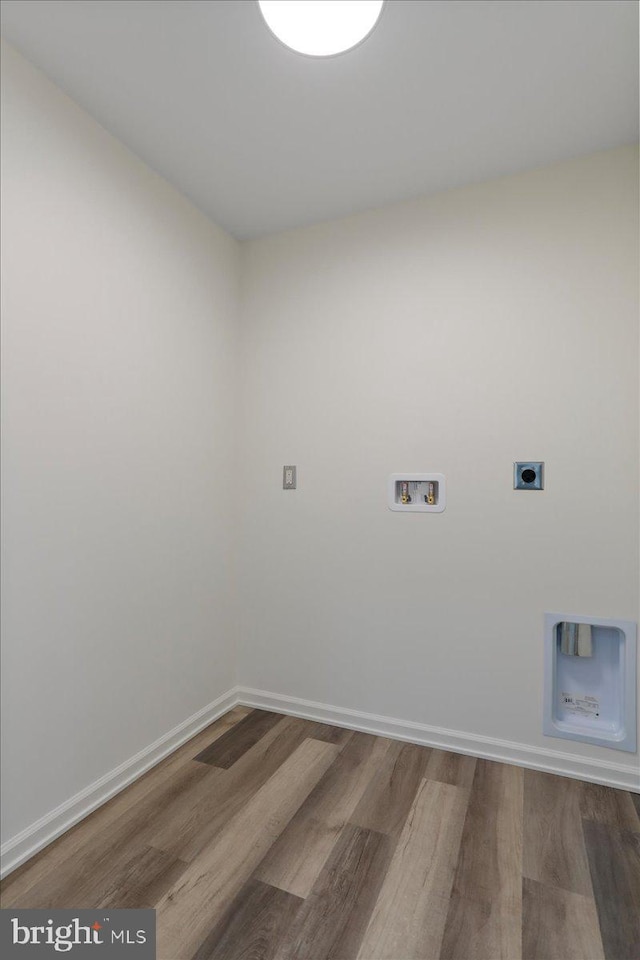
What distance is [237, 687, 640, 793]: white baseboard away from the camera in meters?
1.89

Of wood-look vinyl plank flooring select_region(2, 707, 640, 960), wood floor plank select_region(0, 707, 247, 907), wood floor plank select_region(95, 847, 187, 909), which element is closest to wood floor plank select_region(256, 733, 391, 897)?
wood-look vinyl plank flooring select_region(2, 707, 640, 960)

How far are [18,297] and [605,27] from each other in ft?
6.45

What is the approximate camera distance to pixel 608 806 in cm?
176

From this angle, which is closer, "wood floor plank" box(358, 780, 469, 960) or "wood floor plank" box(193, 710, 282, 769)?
"wood floor plank" box(358, 780, 469, 960)

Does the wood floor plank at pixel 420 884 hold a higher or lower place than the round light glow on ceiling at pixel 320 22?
lower

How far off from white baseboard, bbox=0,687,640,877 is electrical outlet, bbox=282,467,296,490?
110 centimetres

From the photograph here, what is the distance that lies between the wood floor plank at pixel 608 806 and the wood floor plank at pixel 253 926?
111 centimetres

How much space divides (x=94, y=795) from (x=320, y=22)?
2.64m

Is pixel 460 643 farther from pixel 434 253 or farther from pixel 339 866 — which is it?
pixel 434 253

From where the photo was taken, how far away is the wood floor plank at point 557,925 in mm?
1196

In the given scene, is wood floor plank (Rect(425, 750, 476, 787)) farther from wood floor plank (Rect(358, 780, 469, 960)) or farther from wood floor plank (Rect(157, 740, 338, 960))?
wood floor plank (Rect(157, 740, 338, 960))

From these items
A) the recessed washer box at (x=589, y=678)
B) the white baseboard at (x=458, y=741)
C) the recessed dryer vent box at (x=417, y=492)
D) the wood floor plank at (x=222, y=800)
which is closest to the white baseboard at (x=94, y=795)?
the wood floor plank at (x=222, y=800)

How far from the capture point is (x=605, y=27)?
1.43 metres

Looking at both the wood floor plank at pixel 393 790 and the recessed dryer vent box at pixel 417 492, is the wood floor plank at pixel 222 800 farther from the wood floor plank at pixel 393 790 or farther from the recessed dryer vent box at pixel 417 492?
the recessed dryer vent box at pixel 417 492
